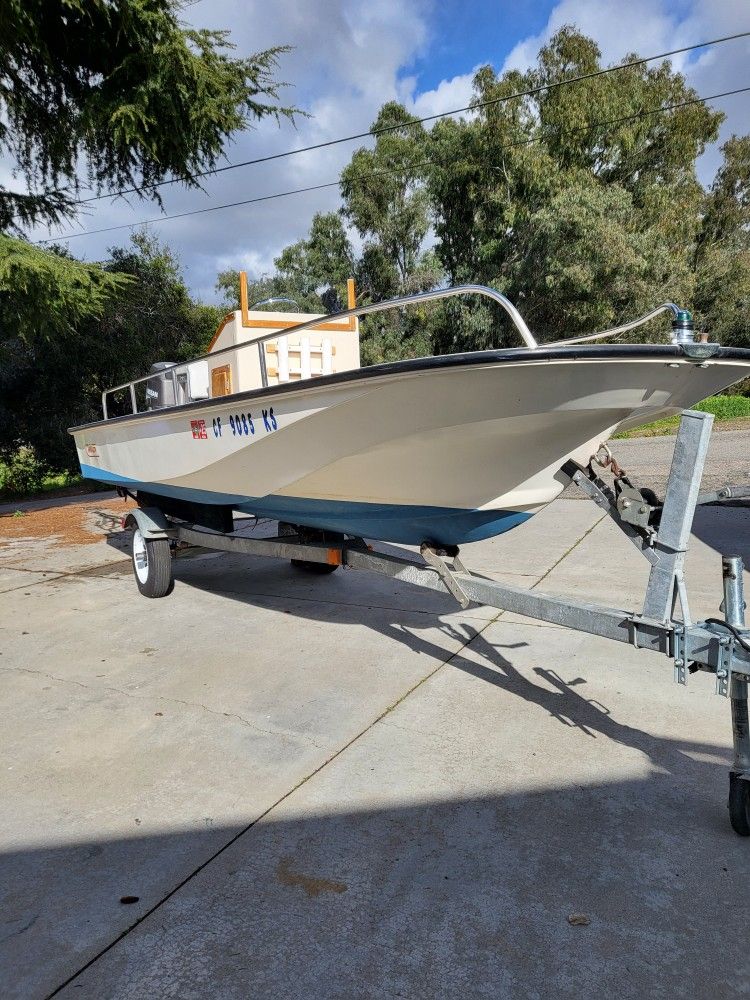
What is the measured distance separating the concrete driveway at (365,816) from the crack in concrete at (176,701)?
2 centimetres

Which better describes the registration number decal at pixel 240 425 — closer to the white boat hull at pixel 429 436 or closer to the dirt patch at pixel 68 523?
the white boat hull at pixel 429 436

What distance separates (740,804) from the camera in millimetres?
2469

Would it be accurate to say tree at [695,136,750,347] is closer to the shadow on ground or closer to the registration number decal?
the registration number decal

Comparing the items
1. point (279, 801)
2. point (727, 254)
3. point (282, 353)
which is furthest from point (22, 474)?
point (727, 254)

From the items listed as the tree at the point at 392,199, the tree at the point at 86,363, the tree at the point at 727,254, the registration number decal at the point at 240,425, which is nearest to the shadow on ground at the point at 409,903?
the registration number decal at the point at 240,425

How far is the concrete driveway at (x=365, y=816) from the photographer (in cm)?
199

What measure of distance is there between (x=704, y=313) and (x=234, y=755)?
117 ft

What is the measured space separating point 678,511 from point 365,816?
1622 mm

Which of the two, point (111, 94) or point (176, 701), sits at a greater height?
point (111, 94)

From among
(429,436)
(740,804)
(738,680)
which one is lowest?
(740,804)

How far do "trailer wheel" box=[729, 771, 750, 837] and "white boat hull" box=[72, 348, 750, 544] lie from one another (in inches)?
57.9

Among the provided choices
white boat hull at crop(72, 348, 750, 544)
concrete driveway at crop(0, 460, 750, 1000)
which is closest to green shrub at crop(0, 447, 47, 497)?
concrete driveway at crop(0, 460, 750, 1000)

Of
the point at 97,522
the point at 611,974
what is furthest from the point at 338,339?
the point at 97,522

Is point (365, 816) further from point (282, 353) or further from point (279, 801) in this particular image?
point (282, 353)
